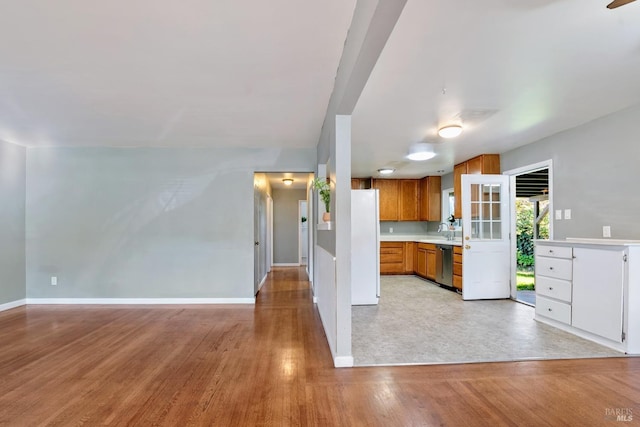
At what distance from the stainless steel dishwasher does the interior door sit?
602 millimetres

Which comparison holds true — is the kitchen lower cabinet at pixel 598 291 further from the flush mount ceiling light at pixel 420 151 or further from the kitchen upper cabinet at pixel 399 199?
the kitchen upper cabinet at pixel 399 199

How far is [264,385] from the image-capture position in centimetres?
241

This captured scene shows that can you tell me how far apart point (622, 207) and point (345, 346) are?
128 inches

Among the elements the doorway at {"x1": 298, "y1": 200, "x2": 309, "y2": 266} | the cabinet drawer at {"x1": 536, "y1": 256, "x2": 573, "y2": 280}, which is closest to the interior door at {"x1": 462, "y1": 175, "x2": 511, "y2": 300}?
the cabinet drawer at {"x1": 536, "y1": 256, "x2": 573, "y2": 280}

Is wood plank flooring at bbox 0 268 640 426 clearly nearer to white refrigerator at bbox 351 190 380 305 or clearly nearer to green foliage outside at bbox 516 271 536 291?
white refrigerator at bbox 351 190 380 305

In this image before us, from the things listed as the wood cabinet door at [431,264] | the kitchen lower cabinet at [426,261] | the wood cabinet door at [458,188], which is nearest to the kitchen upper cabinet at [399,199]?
the kitchen lower cabinet at [426,261]

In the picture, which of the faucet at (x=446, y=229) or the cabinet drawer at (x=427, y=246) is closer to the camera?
the cabinet drawer at (x=427, y=246)

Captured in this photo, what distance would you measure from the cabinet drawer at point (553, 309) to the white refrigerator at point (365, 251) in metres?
2.03

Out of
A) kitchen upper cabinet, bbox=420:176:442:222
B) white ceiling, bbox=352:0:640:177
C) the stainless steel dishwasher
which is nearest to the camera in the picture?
white ceiling, bbox=352:0:640:177

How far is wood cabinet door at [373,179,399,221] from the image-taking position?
7.74 metres

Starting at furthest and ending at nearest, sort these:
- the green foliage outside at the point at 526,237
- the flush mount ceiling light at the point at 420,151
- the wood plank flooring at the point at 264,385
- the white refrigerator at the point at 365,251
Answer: the green foliage outside at the point at 526,237
the flush mount ceiling light at the point at 420,151
the white refrigerator at the point at 365,251
the wood plank flooring at the point at 264,385

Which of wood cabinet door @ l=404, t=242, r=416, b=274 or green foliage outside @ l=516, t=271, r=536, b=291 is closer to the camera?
green foliage outside @ l=516, t=271, r=536, b=291

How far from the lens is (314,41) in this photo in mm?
2225

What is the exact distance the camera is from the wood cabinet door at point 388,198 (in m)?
7.74
